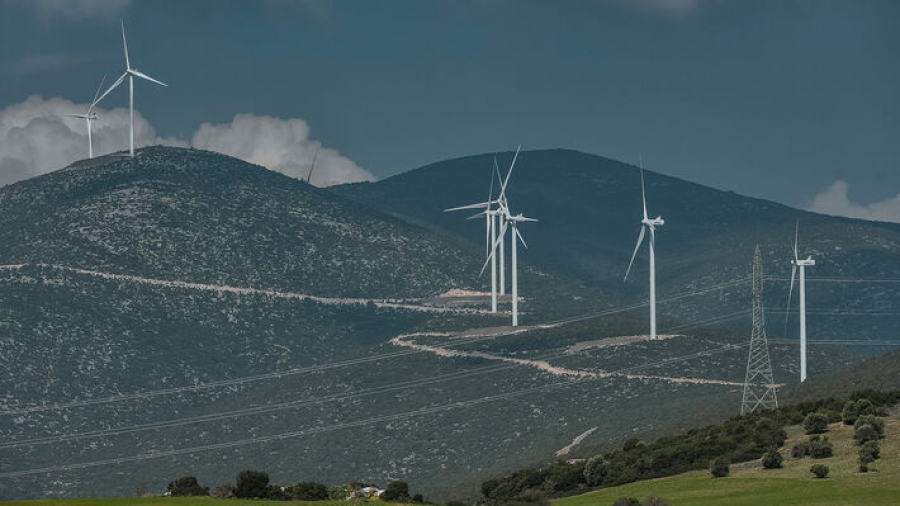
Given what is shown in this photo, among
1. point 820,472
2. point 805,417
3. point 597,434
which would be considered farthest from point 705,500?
point 597,434

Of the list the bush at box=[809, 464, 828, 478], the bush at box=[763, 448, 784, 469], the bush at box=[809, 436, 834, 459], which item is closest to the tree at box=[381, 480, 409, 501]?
the bush at box=[809, 464, 828, 478]

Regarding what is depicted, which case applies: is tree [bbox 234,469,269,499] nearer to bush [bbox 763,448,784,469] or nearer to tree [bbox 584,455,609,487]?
tree [bbox 584,455,609,487]

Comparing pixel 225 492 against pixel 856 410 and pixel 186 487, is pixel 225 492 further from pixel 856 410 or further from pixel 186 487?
pixel 856 410

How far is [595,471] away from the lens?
295 feet

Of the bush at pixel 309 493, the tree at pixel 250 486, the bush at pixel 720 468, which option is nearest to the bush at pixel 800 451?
the bush at pixel 720 468

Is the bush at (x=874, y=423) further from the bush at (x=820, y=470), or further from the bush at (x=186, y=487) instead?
the bush at (x=186, y=487)

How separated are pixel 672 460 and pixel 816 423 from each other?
8009mm

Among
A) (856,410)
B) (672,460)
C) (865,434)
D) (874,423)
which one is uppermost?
(856,410)

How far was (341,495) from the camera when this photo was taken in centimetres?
7256

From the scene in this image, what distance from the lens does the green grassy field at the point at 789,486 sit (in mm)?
70938

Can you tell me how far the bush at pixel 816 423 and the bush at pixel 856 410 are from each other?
166cm

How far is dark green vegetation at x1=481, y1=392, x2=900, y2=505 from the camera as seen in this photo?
278ft

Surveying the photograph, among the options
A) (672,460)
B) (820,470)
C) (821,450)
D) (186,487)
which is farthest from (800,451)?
(186,487)

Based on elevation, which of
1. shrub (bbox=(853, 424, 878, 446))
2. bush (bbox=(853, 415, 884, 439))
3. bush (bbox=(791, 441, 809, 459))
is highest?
bush (bbox=(853, 415, 884, 439))
